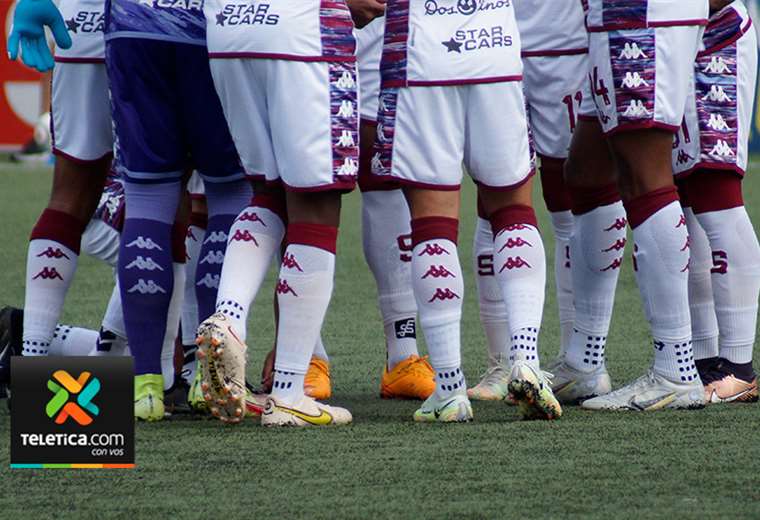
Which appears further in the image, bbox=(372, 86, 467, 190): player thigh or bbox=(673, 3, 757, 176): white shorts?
bbox=(673, 3, 757, 176): white shorts

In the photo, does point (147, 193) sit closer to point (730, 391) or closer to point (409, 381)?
point (409, 381)

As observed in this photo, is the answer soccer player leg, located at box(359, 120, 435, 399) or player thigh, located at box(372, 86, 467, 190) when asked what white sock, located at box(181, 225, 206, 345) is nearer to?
soccer player leg, located at box(359, 120, 435, 399)

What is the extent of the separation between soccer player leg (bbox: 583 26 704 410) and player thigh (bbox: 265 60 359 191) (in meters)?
0.72

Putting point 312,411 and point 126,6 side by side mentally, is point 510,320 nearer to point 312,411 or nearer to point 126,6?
point 312,411

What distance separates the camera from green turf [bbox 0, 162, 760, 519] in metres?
3.10

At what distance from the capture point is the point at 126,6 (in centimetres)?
411

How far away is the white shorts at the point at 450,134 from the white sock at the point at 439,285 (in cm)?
12

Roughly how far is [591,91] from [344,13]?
755mm

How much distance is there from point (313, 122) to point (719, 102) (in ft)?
3.98

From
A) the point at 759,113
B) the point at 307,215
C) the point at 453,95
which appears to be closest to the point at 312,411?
the point at 307,215

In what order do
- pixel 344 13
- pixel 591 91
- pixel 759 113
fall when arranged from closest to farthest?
1. pixel 344 13
2. pixel 591 91
3. pixel 759 113

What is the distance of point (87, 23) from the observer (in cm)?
439

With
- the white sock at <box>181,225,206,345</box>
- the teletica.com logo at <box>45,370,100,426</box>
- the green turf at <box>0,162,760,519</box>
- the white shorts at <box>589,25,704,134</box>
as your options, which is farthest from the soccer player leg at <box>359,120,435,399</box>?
the teletica.com logo at <box>45,370,100,426</box>

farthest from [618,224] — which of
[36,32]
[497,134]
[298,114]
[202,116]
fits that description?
[36,32]
